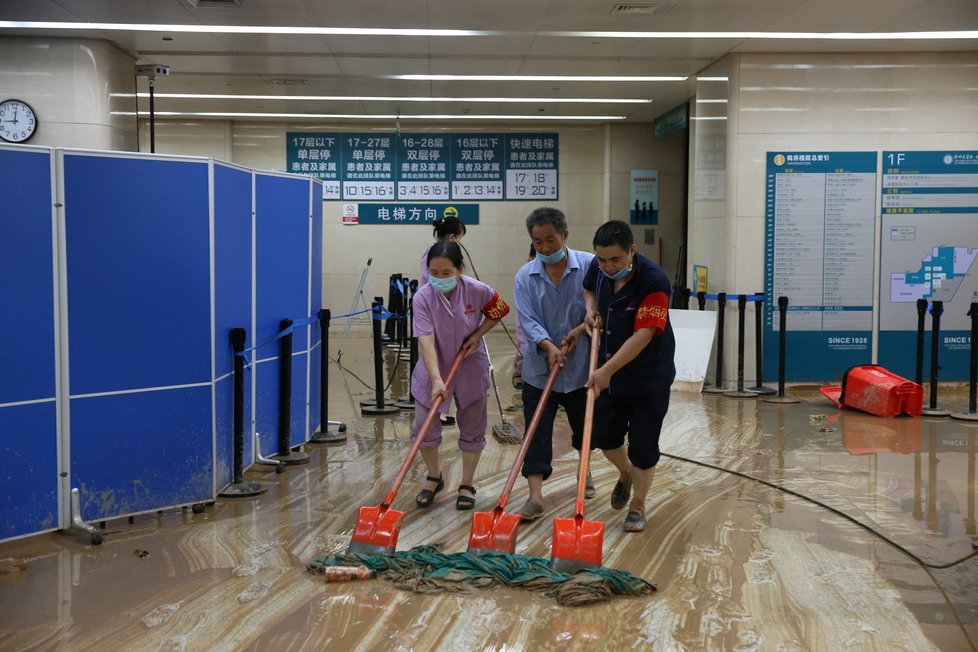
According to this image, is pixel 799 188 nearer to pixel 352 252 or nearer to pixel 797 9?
pixel 797 9

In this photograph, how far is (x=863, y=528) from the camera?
4.59 metres

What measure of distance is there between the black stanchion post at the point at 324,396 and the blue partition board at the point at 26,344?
2305mm

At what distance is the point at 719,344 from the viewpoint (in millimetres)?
9289

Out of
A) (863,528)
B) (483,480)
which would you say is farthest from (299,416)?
(863,528)

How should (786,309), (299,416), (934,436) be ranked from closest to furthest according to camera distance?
(299,416) → (934,436) → (786,309)

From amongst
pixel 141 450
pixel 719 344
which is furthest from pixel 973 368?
pixel 141 450

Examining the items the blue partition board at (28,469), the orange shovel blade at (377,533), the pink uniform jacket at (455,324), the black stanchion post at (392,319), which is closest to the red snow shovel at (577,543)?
the orange shovel blade at (377,533)

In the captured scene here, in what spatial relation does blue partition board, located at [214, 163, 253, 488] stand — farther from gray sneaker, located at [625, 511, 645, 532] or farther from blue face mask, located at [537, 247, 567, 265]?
gray sneaker, located at [625, 511, 645, 532]

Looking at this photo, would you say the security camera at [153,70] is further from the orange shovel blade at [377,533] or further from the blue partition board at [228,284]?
the orange shovel blade at [377,533]

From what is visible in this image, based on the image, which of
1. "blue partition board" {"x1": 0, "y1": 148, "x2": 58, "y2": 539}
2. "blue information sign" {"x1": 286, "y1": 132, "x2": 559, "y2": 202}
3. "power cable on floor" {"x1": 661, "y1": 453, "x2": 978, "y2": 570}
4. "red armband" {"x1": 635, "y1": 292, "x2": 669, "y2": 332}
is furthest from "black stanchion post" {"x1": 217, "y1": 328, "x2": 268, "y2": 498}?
"blue information sign" {"x1": 286, "y1": 132, "x2": 559, "y2": 202}

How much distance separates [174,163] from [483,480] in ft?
7.89

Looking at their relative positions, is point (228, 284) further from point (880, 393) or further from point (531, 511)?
point (880, 393)

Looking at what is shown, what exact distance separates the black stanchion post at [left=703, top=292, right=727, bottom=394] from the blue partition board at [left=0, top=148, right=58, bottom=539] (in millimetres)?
6238

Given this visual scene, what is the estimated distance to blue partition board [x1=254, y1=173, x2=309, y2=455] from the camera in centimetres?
562
